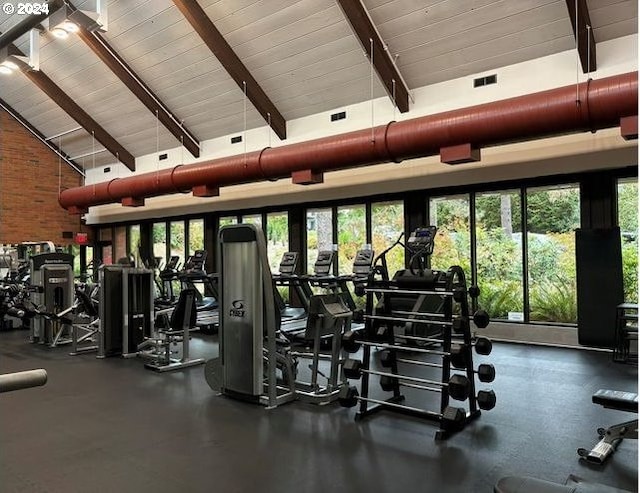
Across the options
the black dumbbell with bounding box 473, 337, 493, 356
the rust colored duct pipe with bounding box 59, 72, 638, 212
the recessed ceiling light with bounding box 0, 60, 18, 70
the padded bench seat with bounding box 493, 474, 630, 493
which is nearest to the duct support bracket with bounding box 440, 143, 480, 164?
the rust colored duct pipe with bounding box 59, 72, 638, 212

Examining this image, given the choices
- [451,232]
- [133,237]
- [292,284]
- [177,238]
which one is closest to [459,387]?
[292,284]

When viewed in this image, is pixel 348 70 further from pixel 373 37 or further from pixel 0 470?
pixel 0 470

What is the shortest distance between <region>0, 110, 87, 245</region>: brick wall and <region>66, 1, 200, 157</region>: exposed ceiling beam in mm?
4917

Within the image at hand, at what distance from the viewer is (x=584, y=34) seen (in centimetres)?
593

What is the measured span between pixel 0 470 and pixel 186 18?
652cm

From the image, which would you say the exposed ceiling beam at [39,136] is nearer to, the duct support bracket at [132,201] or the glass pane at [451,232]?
the duct support bracket at [132,201]

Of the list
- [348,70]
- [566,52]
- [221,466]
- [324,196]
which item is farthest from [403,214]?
[221,466]

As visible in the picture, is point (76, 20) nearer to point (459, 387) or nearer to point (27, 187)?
point (459, 387)

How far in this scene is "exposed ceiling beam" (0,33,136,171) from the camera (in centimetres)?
Result: 1057

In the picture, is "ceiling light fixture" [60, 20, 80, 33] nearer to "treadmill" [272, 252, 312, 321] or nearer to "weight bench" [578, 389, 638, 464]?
"treadmill" [272, 252, 312, 321]

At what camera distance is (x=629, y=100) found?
4.70 meters

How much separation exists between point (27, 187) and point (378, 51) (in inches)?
405

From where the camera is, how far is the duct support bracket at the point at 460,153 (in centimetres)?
576

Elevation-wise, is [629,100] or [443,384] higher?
[629,100]
